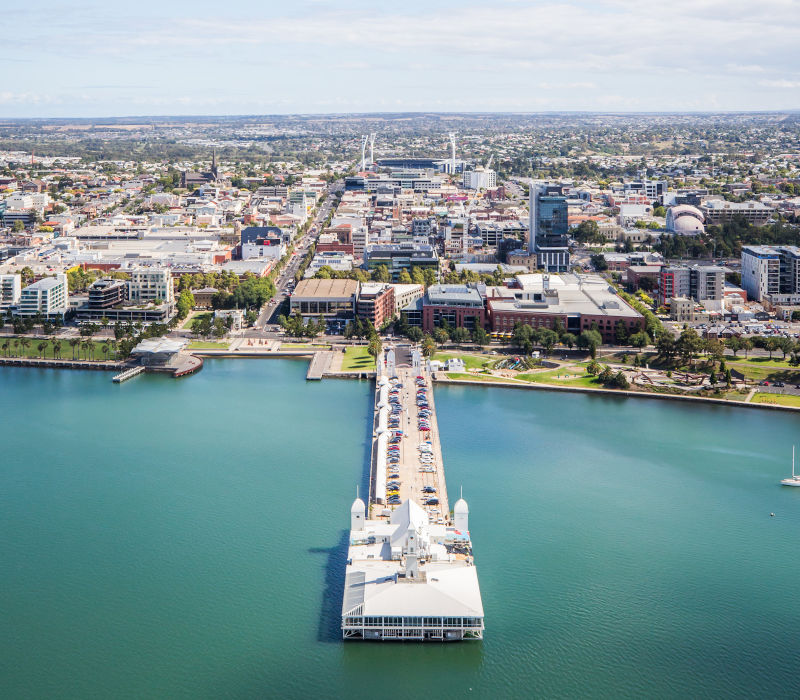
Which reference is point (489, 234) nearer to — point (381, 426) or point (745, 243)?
point (745, 243)

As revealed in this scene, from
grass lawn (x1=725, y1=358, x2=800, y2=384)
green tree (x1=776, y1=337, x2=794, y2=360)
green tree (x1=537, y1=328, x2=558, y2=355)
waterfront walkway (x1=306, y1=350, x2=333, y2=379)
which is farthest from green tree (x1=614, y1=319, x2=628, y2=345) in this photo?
waterfront walkway (x1=306, y1=350, x2=333, y2=379)

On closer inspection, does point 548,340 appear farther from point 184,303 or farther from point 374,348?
point 184,303

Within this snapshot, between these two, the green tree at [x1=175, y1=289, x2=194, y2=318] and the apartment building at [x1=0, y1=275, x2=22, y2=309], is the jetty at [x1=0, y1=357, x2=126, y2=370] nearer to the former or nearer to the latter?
the apartment building at [x1=0, y1=275, x2=22, y2=309]

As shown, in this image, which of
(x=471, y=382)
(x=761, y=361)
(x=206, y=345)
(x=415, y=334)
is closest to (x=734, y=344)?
(x=761, y=361)

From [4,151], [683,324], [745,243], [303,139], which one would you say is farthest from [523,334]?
[303,139]

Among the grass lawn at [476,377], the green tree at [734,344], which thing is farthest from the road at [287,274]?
the green tree at [734,344]

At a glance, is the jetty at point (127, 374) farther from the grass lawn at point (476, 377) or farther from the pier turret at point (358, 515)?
the pier turret at point (358, 515)

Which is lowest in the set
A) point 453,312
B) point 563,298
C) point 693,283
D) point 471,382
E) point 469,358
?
point 471,382
